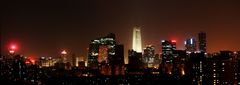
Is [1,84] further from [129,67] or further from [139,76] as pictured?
[129,67]

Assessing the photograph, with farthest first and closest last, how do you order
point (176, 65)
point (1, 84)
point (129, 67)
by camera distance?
point (129, 67) < point (176, 65) < point (1, 84)

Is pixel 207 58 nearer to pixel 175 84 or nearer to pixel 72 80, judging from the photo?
pixel 175 84

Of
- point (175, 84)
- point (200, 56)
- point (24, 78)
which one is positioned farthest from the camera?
point (200, 56)

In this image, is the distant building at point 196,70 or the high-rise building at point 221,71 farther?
the distant building at point 196,70

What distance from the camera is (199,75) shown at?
49.1m

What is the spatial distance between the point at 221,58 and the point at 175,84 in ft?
18.1

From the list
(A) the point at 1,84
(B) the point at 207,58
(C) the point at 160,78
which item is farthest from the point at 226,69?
(A) the point at 1,84

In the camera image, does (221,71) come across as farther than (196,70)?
No

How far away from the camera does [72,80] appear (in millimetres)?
52688

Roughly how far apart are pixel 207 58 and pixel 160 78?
6.08 metres

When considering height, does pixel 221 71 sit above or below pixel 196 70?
below

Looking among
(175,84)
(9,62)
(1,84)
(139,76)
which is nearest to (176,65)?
(139,76)

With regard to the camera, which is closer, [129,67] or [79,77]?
[79,77]

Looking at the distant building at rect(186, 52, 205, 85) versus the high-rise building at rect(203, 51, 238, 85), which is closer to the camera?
the high-rise building at rect(203, 51, 238, 85)
